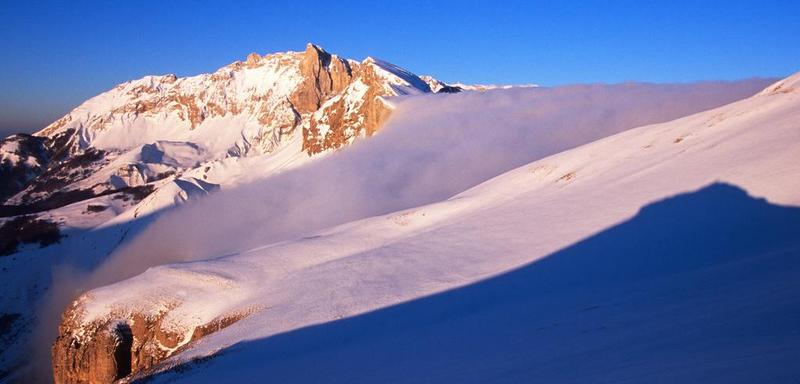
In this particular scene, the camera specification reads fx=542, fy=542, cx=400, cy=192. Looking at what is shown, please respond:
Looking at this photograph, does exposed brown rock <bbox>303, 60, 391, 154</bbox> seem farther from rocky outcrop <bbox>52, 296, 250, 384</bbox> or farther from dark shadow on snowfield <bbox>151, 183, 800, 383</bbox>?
dark shadow on snowfield <bbox>151, 183, 800, 383</bbox>

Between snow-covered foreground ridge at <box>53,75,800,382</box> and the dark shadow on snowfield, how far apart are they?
8cm

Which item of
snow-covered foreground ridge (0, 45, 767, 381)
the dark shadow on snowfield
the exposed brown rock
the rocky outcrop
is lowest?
the rocky outcrop

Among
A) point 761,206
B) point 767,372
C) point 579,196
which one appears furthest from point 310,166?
point 767,372

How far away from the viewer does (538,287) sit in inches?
808

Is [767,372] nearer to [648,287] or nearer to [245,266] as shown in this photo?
[648,287]

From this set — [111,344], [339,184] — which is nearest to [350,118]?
[339,184]

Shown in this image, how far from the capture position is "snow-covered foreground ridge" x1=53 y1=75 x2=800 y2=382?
10.6m

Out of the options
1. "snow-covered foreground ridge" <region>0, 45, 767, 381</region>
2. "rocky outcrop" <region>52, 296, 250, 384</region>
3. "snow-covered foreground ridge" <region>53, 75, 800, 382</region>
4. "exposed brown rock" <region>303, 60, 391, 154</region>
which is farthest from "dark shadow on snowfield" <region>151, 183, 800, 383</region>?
"exposed brown rock" <region>303, 60, 391, 154</region>

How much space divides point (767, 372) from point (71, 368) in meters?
41.8

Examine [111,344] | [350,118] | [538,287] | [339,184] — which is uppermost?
[350,118]

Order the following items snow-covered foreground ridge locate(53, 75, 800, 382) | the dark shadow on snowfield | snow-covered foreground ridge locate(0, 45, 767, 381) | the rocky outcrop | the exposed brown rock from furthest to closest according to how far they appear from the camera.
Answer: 1. the exposed brown rock
2. snow-covered foreground ridge locate(0, 45, 767, 381)
3. the rocky outcrop
4. snow-covered foreground ridge locate(53, 75, 800, 382)
5. the dark shadow on snowfield

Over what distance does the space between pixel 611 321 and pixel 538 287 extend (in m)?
7.35

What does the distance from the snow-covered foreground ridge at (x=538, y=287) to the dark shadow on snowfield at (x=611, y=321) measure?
77 millimetres

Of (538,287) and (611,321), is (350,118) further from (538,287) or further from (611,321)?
(611,321)
